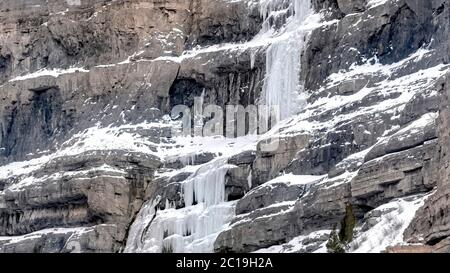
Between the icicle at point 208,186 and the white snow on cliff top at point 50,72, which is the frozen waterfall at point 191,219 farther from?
the white snow on cliff top at point 50,72

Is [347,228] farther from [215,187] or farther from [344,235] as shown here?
[215,187]

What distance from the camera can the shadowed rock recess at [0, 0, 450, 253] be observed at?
111m

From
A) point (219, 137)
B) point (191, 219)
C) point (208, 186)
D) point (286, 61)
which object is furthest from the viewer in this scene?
point (219, 137)

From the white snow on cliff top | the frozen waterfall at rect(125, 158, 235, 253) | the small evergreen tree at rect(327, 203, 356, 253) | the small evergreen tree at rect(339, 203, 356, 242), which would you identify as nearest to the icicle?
the frozen waterfall at rect(125, 158, 235, 253)

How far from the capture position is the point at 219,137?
433ft

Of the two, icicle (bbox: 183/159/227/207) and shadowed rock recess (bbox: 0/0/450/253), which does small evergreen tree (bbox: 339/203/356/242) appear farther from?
icicle (bbox: 183/159/227/207)

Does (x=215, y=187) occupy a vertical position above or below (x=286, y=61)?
below

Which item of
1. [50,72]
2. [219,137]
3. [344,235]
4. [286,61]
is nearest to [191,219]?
[219,137]

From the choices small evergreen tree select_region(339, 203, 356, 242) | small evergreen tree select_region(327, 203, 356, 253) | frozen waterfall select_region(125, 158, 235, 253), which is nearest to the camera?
small evergreen tree select_region(327, 203, 356, 253)

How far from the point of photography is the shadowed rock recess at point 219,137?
11069 centimetres

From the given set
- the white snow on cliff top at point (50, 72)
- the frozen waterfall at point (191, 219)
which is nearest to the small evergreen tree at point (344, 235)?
the frozen waterfall at point (191, 219)

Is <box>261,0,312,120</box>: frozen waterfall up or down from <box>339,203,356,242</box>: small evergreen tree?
up
